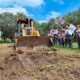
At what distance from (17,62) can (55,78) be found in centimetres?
331

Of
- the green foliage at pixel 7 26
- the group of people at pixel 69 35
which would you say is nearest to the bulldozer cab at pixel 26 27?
the group of people at pixel 69 35


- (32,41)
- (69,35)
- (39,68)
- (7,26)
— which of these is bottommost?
(39,68)

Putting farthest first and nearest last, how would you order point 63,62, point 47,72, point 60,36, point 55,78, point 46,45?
1. point 60,36
2. point 46,45
3. point 63,62
4. point 47,72
5. point 55,78

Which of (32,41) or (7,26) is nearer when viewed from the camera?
(32,41)

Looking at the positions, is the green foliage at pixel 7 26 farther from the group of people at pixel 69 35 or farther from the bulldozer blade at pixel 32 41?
the bulldozer blade at pixel 32 41

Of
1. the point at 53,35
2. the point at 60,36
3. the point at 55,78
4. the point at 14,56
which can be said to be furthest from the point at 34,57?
the point at 53,35

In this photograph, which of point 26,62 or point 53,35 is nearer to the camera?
point 26,62

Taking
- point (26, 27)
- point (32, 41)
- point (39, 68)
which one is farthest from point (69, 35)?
point (39, 68)

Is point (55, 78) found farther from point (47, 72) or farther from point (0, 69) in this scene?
point (0, 69)

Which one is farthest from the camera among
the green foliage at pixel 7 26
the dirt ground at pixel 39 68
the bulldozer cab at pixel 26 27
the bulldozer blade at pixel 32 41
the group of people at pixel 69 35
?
the green foliage at pixel 7 26

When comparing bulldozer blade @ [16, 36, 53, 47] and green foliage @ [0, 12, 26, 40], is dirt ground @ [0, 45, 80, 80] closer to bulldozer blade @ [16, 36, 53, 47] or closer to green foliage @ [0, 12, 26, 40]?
bulldozer blade @ [16, 36, 53, 47]

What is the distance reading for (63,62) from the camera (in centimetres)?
1370

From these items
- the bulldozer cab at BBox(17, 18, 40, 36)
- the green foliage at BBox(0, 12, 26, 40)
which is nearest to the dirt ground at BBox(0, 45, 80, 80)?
the bulldozer cab at BBox(17, 18, 40, 36)

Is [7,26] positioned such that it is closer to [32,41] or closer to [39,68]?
[32,41]
